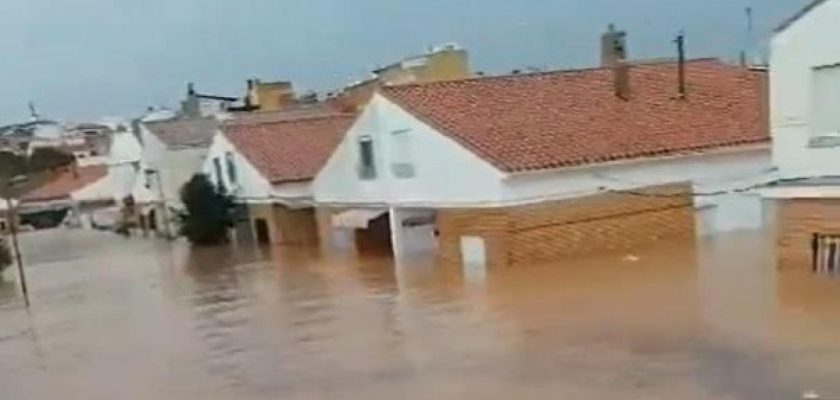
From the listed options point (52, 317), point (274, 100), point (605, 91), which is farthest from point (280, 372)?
point (274, 100)

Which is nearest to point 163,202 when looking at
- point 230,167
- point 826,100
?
point 230,167

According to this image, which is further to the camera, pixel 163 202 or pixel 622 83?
pixel 163 202

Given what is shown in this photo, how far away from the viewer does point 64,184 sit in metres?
83.2

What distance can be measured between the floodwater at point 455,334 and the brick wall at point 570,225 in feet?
2.85

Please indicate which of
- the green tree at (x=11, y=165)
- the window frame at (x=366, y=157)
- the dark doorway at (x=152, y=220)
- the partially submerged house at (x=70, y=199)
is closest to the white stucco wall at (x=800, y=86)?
the window frame at (x=366, y=157)

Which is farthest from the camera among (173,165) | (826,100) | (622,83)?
(173,165)

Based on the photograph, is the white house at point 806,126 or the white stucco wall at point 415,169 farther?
the white stucco wall at point 415,169

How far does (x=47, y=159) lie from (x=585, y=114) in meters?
72.2

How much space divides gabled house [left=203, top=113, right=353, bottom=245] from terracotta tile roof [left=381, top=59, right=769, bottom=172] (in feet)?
31.0

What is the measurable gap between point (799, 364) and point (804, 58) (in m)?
8.21

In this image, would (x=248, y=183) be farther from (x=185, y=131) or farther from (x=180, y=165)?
(x=185, y=131)

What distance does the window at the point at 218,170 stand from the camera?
44.1 m

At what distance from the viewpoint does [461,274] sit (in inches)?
1013

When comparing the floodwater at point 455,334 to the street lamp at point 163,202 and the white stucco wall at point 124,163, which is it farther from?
the white stucco wall at point 124,163
